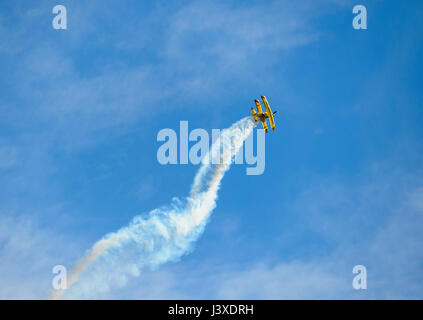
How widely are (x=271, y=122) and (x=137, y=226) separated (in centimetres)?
3223
